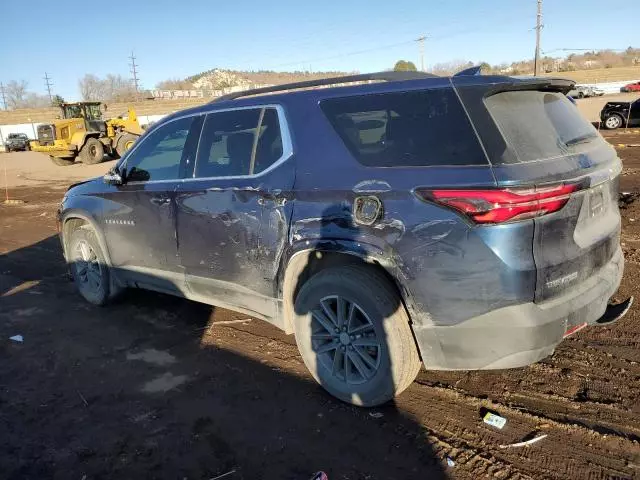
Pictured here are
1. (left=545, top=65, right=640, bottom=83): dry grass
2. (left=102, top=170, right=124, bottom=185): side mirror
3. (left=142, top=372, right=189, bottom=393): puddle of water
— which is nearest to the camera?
(left=142, top=372, right=189, bottom=393): puddle of water

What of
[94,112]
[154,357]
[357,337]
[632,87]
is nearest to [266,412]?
[357,337]

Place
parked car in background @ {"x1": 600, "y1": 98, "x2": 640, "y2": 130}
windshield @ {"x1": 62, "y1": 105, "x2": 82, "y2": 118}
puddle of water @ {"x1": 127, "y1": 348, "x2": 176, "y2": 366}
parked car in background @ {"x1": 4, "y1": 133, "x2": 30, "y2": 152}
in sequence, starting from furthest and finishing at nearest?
parked car in background @ {"x1": 4, "y1": 133, "x2": 30, "y2": 152} → windshield @ {"x1": 62, "y1": 105, "x2": 82, "y2": 118} → parked car in background @ {"x1": 600, "y1": 98, "x2": 640, "y2": 130} → puddle of water @ {"x1": 127, "y1": 348, "x2": 176, "y2": 366}

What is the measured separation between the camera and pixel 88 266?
5.22 metres

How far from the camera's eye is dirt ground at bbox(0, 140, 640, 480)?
106 inches

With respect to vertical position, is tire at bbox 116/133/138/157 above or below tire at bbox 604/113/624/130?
above

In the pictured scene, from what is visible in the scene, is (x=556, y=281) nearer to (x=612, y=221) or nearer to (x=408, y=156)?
(x=612, y=221)

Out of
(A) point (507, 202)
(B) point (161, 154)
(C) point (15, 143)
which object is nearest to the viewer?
(A) point (507, 202)

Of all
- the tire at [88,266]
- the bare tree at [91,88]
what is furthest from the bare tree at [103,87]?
the tire at [88,266]

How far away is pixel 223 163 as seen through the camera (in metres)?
3.82

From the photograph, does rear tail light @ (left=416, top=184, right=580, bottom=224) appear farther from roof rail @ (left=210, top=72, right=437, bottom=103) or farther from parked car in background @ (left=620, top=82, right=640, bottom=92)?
parked car in background @ (left=620, top=82, right=640, bottom=92)

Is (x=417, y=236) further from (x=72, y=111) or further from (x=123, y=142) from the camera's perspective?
(x=72, y=111)

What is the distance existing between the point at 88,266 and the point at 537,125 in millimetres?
4461

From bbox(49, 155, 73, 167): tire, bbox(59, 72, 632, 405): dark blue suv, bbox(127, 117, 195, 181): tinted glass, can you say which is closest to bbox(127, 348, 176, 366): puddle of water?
bbox(59, 72, 632, 405): dark blue suv

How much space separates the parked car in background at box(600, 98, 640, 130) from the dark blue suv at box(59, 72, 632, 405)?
21.8 metres
